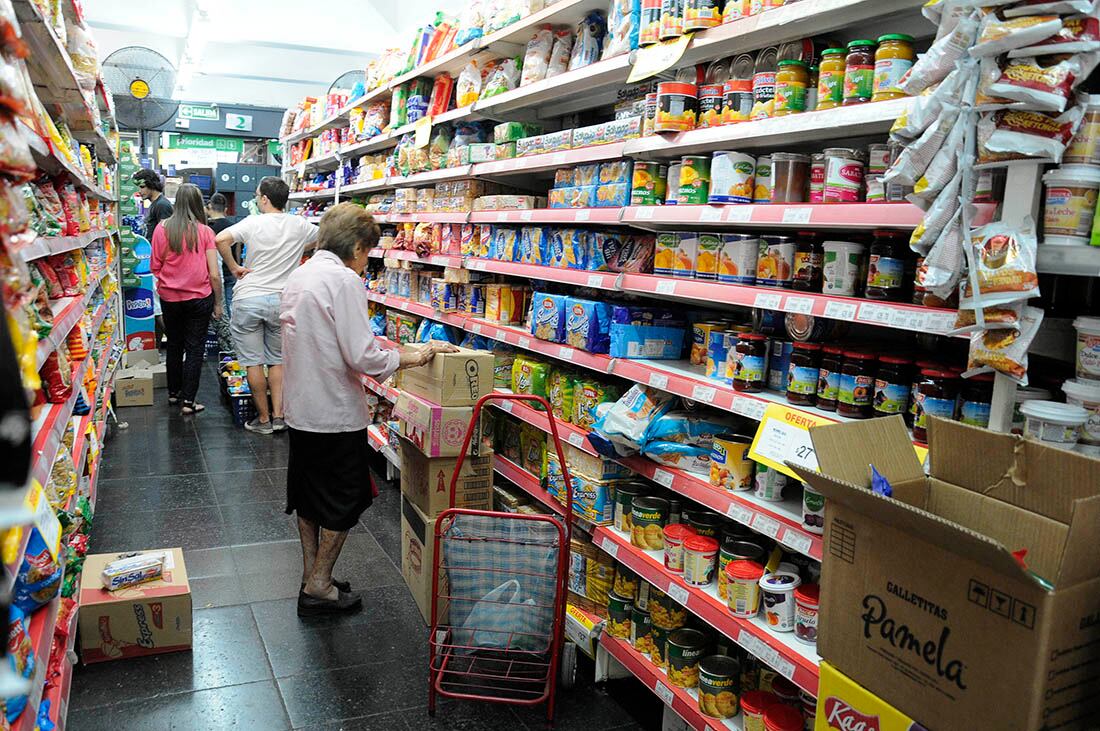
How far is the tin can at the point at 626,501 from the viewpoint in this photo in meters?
3.15

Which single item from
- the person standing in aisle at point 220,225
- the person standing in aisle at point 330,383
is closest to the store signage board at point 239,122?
the person standing in aisle at point 220,225

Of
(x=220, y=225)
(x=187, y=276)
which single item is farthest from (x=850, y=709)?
(x=220, y=225)

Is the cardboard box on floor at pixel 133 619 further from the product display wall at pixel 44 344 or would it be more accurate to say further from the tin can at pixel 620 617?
the tin can at pixel 620 617

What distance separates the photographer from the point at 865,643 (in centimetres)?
162

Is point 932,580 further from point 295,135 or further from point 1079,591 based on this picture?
point 295,135

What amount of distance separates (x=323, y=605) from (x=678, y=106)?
2.59 metres

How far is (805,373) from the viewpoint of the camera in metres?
2.39

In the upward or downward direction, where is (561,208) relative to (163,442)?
upward

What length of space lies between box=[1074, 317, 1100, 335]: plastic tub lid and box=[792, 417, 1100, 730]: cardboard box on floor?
0.29m

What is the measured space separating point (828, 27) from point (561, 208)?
1.48 m

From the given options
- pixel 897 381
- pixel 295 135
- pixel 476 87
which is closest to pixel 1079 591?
pixel 897 381

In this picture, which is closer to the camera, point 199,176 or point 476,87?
point 476,87

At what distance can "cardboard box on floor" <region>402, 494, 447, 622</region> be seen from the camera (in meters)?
3.66

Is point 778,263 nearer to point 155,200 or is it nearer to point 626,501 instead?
point 626,501
